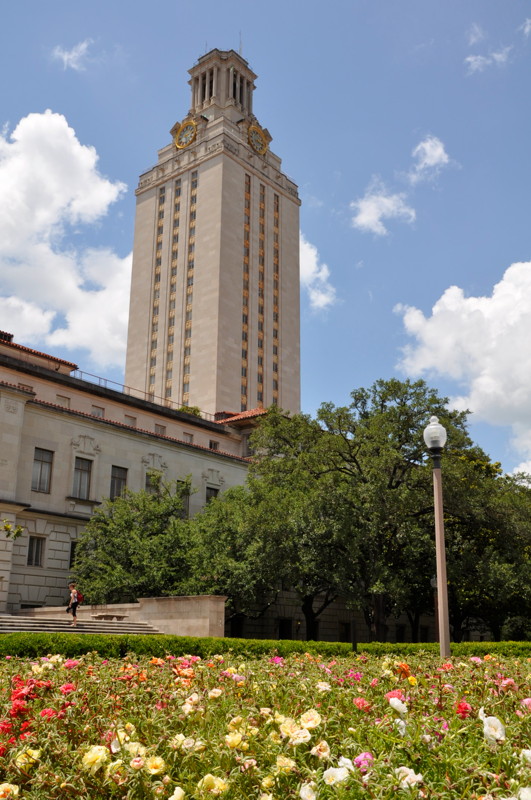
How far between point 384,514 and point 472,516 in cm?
443

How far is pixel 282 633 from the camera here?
40719 mm

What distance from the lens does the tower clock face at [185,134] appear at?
4185 inches

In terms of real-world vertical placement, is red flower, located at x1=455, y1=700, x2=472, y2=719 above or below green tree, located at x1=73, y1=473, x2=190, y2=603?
below

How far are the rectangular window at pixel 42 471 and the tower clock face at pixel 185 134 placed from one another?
79618mm

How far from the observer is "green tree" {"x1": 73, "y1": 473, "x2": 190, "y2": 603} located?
32.8 metres

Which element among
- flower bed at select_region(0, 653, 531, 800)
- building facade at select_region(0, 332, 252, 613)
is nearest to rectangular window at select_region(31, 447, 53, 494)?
building facade at select_region(0, 332, 252, 613)

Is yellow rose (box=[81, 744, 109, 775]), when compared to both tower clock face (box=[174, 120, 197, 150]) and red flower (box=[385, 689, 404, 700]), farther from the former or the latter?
tower clock face (box=[174, 120, 197, 150])

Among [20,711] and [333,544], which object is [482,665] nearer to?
[20,711]

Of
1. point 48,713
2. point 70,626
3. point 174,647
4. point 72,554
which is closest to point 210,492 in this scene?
point 72,554

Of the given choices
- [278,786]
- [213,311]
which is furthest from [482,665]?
[213,311]

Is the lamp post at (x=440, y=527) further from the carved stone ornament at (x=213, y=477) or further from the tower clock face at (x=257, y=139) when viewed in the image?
the tower clock face at (x=257, y=139)

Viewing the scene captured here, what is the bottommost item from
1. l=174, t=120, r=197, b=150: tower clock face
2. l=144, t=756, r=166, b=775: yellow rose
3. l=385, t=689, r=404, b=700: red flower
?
l=144, t=756, r=166, b=775: yellow rose

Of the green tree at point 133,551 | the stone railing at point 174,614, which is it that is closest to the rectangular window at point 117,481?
the green tree at point 133,551

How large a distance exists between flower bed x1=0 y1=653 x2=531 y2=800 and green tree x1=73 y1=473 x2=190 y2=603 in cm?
2585
